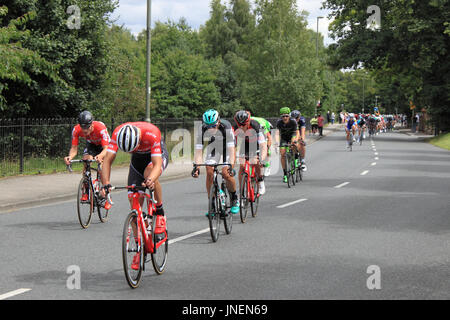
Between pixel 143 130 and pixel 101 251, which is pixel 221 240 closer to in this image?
pixel 101 251

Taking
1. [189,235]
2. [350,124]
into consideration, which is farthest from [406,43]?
[189,235]

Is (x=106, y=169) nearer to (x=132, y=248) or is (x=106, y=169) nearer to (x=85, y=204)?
(x=132, y=248)

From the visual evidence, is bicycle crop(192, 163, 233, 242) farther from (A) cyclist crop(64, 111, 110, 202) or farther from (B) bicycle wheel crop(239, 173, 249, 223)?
(A) cyclist crop(64, 111, 110, 202)

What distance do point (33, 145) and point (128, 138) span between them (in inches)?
583

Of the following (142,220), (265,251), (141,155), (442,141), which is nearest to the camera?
(142,220)

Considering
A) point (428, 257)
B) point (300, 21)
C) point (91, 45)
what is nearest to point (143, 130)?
point (428, 257)

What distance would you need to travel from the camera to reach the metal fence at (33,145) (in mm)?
18484

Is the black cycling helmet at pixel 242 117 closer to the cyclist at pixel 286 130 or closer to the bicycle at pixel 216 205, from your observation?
the bicycle at pixel 216 205

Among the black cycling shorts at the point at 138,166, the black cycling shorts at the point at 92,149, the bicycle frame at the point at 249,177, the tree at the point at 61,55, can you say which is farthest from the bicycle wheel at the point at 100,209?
the tree at the point at 61,55

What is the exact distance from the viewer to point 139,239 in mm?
6305

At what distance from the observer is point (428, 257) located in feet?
25.8

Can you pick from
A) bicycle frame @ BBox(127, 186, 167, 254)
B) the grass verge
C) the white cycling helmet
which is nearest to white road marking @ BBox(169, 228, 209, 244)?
bicycle frame @ BBox(127, 186, 167, 254)

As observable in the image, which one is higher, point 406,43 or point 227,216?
point 406,43

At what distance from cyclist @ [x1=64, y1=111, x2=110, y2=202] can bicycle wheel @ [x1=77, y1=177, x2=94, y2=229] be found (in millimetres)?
45
